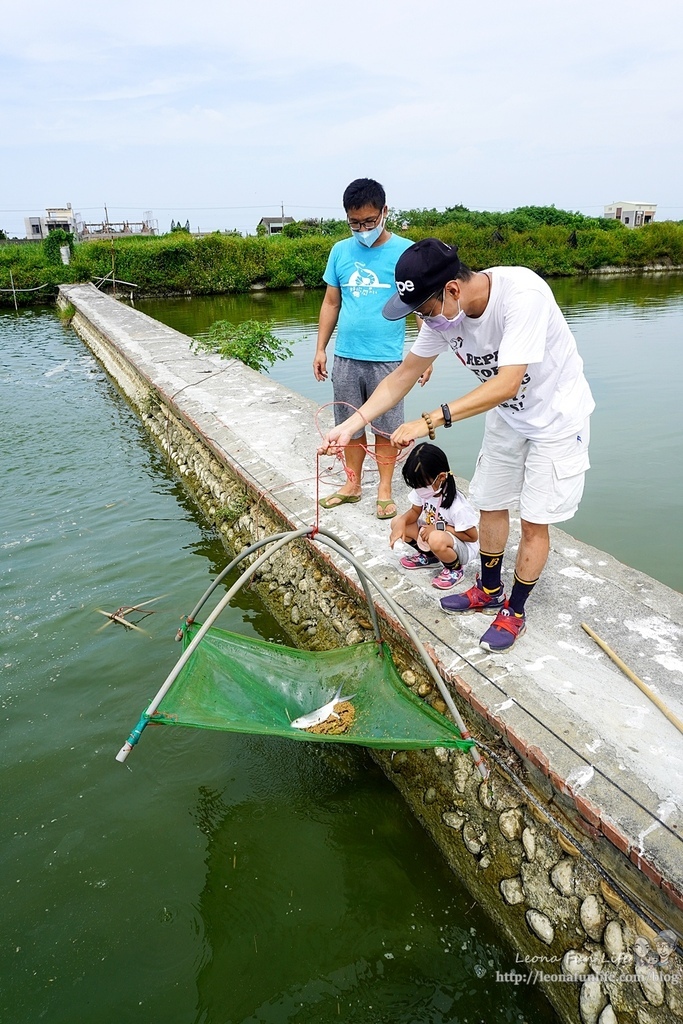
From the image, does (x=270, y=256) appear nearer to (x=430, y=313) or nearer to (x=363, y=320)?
(x=363, y=320)

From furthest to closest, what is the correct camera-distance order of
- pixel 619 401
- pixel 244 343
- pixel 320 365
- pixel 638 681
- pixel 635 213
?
pixel 635 213
pixel 244 343
pixel 619 401
pixel 320 365
pixel 638 681

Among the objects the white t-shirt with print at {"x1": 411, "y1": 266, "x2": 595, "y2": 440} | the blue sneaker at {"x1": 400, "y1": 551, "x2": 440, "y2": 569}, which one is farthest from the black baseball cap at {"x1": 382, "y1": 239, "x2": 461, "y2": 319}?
the blue sneaker at {"x1": 400, "y1": 551, "x2": 440, "y2": 569}

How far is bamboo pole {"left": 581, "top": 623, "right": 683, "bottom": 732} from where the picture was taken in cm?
225

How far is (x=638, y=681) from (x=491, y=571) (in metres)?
0.77

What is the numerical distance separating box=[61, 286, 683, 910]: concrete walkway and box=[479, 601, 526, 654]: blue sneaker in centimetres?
4

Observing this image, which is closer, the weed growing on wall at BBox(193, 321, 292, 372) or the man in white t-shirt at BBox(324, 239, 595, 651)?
the man in white t-shirt at BBox(324, 239, 595, 651)

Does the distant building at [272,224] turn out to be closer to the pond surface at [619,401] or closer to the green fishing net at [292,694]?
the pond surface at [619,401]

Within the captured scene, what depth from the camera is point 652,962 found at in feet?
5.74

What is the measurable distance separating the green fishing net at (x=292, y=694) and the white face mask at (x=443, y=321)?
1372mm

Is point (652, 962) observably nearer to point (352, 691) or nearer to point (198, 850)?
point (352, 691)

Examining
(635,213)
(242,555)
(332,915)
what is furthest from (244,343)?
(635,213)

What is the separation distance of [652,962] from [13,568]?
14.9 feet

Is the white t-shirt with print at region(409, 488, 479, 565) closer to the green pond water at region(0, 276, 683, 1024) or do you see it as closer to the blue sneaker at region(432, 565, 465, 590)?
the blue sneaker at region(432, 565, 465, 590)

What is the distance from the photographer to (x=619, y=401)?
361 inches
